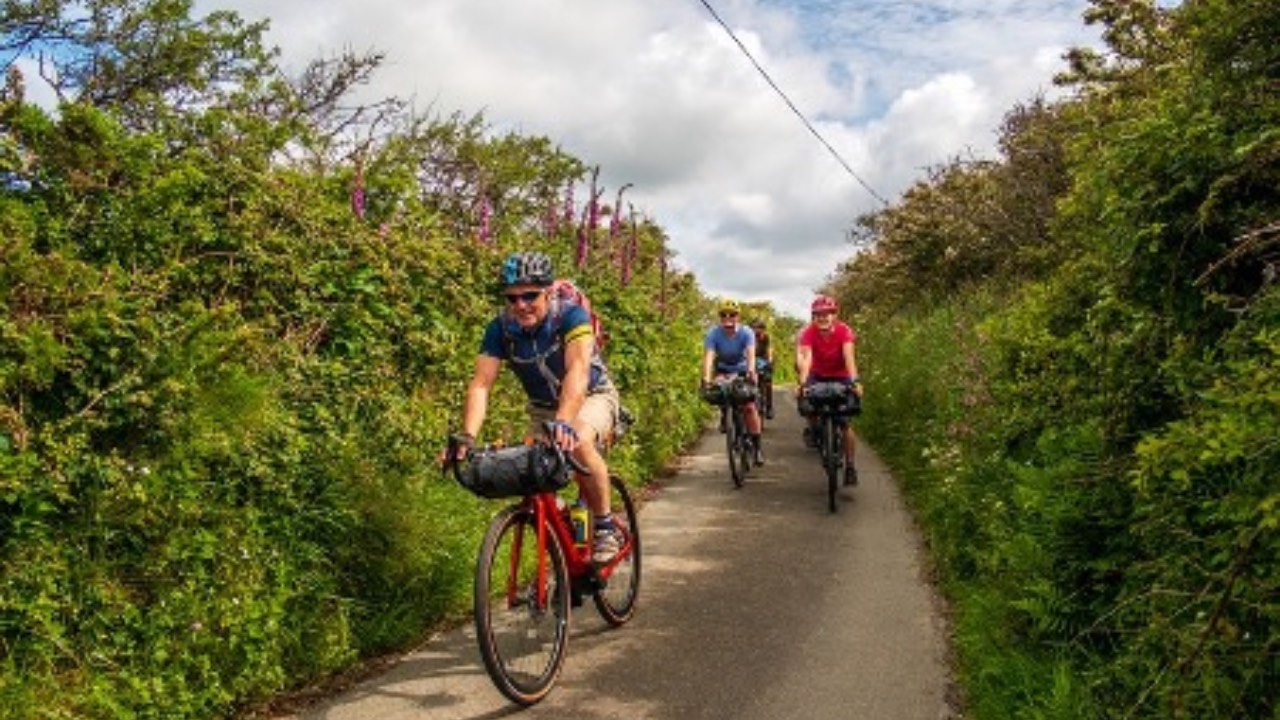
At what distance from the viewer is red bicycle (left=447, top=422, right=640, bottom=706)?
468 cm

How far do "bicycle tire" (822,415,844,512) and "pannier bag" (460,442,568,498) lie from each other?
17.3ft

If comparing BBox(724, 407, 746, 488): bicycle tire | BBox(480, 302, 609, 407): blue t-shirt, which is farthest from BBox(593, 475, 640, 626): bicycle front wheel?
BBox(724, 407, 746, 488): bicycle tire

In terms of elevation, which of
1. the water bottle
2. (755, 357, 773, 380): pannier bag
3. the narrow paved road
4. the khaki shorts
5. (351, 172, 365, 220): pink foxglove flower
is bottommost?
the narrow paved road

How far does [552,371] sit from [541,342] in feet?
0.68

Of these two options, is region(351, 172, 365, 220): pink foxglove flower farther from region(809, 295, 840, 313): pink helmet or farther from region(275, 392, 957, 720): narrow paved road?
region(809, 295, 840, 313): pink helmet

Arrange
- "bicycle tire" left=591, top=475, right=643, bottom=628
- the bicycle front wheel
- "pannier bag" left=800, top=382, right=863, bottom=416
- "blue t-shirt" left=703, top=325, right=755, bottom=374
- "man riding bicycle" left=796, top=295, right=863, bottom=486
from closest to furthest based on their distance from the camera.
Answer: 1. the bicycle front wheel
2. "bicycle tire" left=591, top=475, right=643, bottom=628
3. "pannier bag" left=800, top=382, right=863, bottom=416
4. "man riding bicycle" left=796, top=295, right=863, bottom=486
5. "blue t-shirt" left=703, top=325, right=755, bottom=374

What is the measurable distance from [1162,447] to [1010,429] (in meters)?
3.91

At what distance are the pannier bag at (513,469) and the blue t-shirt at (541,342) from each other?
2.45ft

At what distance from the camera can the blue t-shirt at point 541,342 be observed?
5371 mm

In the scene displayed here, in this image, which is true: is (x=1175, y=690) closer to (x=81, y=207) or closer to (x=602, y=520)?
(x=602, y=520)

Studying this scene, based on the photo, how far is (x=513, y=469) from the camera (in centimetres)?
471

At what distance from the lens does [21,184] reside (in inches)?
189

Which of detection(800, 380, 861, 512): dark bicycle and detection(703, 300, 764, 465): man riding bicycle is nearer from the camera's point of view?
detection(800, 380, 861, 512): dark bicycle

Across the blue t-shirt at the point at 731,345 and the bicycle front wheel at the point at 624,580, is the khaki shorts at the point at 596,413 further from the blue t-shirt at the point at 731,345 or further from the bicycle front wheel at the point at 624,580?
the blue t-shirt at the point at 731,345
